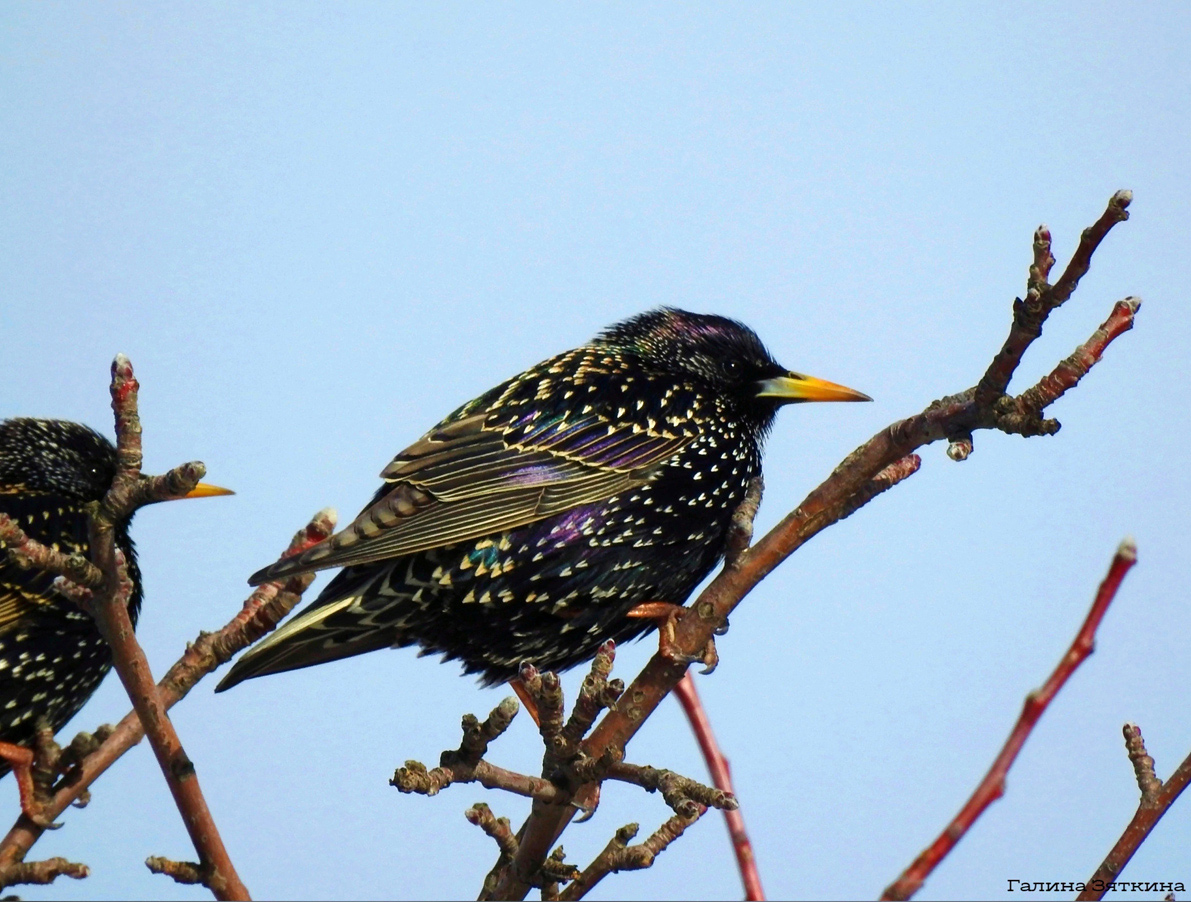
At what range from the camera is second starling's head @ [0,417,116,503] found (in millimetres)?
4430

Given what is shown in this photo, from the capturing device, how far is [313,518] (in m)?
3.26

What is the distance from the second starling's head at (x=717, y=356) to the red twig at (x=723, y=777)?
1179mm

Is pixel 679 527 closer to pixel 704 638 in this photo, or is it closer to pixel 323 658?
pixel 704 638

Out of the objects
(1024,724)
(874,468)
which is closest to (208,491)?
(874,468)

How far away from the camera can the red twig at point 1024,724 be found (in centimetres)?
125

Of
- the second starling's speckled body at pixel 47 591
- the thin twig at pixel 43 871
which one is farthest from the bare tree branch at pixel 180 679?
the second starling's speckled body at pixel 47 591

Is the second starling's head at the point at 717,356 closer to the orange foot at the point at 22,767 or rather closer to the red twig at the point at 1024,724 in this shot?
the orange foot at the point at 22,767

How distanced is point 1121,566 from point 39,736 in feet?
9.15

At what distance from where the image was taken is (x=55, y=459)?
4512 mm

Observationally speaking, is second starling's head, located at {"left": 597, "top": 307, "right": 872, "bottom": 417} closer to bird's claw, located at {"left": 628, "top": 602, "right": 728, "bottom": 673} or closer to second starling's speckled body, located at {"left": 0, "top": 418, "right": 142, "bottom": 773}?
bird's claw, located at {"left": 628, "top": 602, "right": 728, "bottom": 673}

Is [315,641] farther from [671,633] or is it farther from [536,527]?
[671,633]

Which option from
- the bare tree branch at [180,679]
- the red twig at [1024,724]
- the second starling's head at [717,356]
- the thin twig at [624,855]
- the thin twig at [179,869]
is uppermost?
the second starling's head at [717,356]

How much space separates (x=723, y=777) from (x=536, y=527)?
3.04 feet

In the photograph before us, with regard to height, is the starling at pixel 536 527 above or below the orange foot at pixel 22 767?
above
